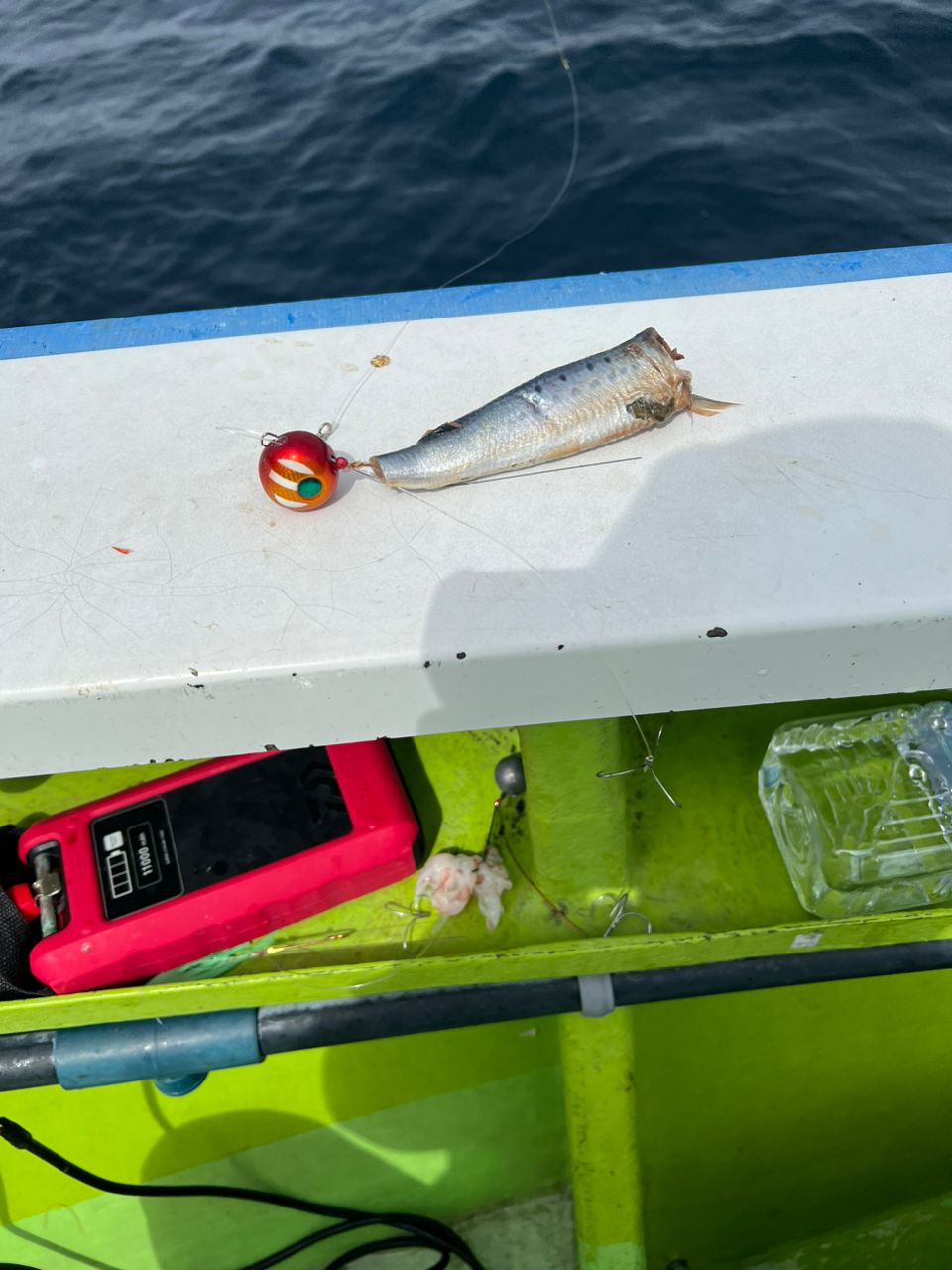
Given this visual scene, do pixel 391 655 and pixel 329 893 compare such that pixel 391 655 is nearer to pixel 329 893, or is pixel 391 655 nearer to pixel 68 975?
pixel 329 893

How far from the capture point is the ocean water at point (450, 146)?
20.6ft

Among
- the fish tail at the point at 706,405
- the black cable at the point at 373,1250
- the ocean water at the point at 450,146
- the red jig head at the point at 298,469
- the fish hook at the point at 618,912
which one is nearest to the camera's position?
the red jig head at the point at 298,469

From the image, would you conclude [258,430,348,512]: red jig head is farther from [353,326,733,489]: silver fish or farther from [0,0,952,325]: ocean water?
[0,0,952,325]: ocean water

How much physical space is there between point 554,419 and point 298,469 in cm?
48

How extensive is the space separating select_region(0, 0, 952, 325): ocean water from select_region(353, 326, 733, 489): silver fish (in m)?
4.63

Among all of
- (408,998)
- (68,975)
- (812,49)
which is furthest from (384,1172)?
(812,49)

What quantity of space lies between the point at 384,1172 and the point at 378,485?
246 cm

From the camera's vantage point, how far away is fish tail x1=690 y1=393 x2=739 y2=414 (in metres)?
1.84

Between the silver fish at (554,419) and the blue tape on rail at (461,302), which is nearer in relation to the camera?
the silver fish at (554,419)

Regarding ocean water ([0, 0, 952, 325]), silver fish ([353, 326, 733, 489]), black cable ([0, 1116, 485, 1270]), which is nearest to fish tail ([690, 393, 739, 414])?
silver fish ([353, 326, 733, 489])

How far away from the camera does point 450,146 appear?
23.0 ft

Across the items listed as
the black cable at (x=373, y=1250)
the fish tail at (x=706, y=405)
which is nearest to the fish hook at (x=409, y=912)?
the fish tail at (x=706, y=405)

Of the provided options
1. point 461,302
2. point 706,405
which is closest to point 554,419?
point 706,405

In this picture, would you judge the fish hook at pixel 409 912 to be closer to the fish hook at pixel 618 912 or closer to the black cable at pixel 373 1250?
the fish hook at pixel 618 912
